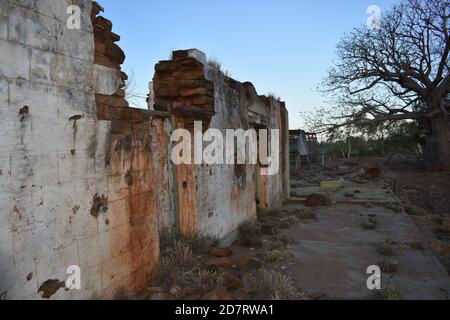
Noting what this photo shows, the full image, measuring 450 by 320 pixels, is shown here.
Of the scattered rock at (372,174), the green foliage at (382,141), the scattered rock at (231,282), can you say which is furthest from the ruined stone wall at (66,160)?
the scattered rock at (372,174)

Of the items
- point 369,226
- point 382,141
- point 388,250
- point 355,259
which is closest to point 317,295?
point 355,259

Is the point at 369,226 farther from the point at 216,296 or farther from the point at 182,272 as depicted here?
the point at 216,296

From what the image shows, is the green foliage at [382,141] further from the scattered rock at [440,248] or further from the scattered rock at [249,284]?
the scattered rock at [249,284]

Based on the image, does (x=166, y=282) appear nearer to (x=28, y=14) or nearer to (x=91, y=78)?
(x=91, y=78)

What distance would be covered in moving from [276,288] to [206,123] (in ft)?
9.12

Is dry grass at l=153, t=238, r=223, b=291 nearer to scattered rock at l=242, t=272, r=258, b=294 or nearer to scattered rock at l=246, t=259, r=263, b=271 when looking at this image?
scattered rock at l=242, t=272, r=258, b=294

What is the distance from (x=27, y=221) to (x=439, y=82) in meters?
20.8

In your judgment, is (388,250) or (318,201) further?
(318,201)

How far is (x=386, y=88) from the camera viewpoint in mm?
19297

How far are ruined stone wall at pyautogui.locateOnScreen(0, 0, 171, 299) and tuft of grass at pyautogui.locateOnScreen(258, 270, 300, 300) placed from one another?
1.38 meters

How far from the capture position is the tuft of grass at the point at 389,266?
5.17 m

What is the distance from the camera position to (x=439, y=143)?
18734 millimetres

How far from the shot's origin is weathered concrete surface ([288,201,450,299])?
4500 millimetres
